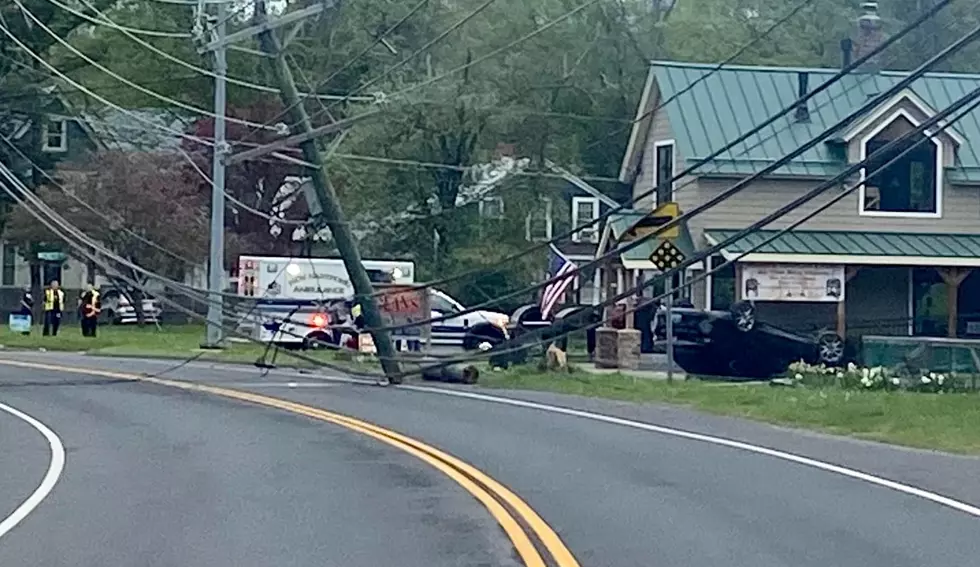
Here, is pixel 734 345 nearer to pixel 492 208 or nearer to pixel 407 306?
pixel 407 306

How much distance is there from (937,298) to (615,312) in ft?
34.0

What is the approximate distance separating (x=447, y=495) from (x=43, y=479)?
419cm

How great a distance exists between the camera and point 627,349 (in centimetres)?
3609

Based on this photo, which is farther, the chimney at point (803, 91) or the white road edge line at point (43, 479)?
the chimney at point (803, 91)

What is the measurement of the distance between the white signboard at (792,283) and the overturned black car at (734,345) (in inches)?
127

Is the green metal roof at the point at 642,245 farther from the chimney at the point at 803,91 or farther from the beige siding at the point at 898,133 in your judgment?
the beige siding at the point at 898,133

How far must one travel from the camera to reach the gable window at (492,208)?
56719 millimetres

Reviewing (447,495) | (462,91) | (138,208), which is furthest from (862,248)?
(447,495)

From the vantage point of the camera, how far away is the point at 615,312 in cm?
3725

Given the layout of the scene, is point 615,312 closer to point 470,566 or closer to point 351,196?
point 351,196

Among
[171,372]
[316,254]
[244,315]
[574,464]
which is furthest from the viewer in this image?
[316,254]

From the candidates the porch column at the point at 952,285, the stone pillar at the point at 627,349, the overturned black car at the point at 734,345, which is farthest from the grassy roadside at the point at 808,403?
the porch column at the point at 952,285

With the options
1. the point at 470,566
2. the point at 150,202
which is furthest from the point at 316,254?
the point at 470,566

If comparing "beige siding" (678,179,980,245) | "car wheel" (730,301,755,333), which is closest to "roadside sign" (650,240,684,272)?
"car wheel" (730,301,755,333)
